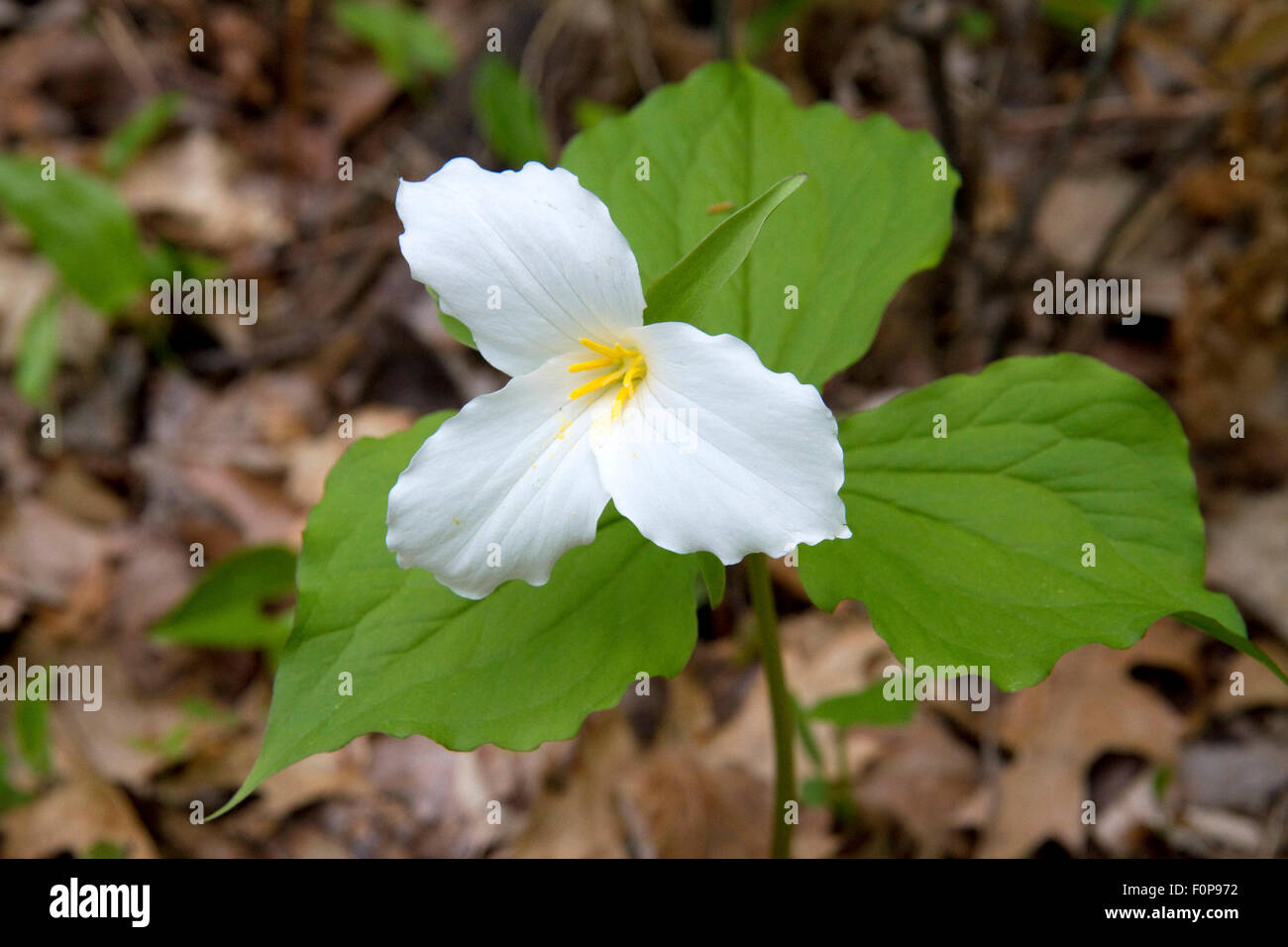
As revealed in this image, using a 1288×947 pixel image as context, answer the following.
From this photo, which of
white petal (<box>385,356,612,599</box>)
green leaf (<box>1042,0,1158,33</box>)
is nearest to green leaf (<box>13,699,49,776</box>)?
white petal (<box>385,356,612,599</box>)

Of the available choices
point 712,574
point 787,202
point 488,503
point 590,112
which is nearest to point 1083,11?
point 787,202

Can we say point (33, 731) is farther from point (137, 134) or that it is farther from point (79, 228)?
point (137, 134)

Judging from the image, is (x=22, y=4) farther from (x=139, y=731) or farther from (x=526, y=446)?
(x=526, y=446)

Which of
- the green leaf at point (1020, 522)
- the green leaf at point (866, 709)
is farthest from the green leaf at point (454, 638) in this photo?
the green leaf at point (866, 709)

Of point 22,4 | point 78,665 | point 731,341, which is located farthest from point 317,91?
point 731,341

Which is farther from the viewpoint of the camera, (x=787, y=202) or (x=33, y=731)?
(x=33, y=731)
